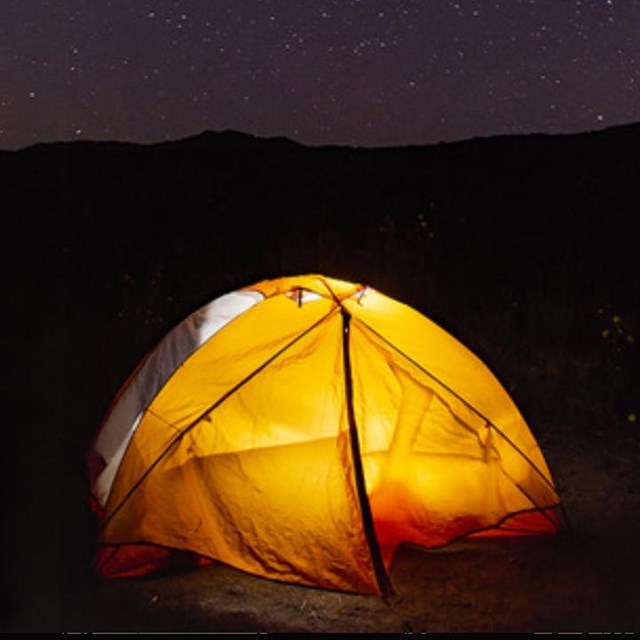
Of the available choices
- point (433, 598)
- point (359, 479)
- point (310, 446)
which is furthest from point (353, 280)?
point (433, 598)

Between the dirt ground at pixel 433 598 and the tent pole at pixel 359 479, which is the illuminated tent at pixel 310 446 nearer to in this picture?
the tent pole at pixel 359 479

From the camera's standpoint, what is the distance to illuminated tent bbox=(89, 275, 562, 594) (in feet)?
15.5

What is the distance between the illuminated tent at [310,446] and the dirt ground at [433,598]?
123 millimetres

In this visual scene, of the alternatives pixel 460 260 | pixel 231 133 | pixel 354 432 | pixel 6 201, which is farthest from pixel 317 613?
pixel 231 133

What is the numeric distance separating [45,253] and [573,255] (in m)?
8.13

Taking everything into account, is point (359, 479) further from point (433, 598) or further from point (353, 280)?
point (353, 280)

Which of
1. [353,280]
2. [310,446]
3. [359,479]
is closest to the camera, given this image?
[359,479]

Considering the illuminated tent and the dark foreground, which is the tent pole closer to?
the illuminated tent

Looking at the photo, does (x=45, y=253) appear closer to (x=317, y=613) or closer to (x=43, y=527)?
(x=43, y=527)

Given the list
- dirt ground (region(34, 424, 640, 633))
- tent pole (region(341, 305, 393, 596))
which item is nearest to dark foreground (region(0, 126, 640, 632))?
dirt ground (region(34, 424, 640, 633))

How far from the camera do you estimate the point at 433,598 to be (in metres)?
4.55

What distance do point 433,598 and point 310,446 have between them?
3.08ft

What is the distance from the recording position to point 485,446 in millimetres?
5152

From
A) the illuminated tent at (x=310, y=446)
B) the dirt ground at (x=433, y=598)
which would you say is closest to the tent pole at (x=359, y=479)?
the illuminated tent at (x=310, y=446)
